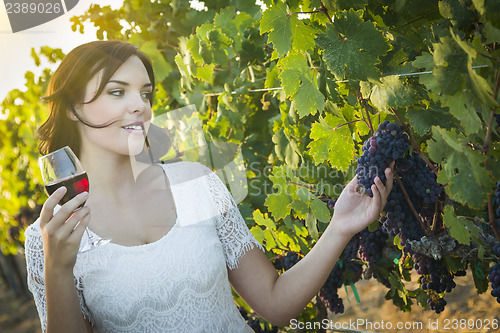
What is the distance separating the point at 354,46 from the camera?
1.32 meters

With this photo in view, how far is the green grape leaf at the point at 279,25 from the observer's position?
149 centimetres

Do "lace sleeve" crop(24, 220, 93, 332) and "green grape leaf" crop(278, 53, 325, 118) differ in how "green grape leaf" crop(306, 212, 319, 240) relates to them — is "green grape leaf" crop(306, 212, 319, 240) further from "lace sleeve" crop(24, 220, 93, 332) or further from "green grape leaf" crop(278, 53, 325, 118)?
"lace sleeve" crop(24, 220, 93, 332)

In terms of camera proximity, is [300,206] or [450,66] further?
[300,206]

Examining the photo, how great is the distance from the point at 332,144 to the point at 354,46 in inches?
14.8

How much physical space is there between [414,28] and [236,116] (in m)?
1.21

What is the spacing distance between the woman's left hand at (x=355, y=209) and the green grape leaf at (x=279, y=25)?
47 cm

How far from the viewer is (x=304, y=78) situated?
1535 millimetres

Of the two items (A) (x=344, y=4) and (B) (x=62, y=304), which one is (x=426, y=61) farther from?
(B) (x=62, y=304)

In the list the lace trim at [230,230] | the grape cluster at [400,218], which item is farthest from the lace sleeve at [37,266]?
the grape cluster at [400,218]

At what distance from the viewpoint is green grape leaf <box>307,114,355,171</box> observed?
159cm

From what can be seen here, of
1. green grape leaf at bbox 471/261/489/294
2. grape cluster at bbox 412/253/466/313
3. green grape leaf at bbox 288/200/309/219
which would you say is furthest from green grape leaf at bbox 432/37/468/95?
green grape leaf at bbox 471/261/489/294

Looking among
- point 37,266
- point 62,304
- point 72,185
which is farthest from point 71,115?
point 62,304

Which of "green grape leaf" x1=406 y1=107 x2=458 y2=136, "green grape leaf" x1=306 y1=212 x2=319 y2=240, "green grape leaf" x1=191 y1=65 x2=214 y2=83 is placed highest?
"green grape leaf" x1=191 y1=65 x2=214 y2=83

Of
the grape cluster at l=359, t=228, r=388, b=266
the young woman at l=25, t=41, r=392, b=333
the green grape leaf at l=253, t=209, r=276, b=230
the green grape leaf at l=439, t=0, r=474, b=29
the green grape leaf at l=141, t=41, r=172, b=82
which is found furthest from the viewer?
the green grape leaf at l=141, t=41, r=172, b=82
